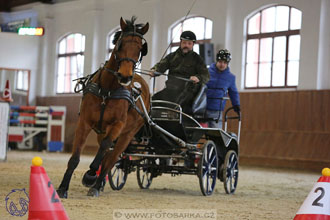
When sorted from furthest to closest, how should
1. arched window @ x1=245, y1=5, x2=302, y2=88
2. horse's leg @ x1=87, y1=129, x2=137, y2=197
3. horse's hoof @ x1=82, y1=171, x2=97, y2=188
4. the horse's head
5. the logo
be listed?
1. arched window @ x1=245, y1=5, x2=302, y2=88
2. horse's leg @ x1=87, y1=129, x2=137, y2=197
3. horse's hoof @ x1=82, y1=171, x2=97, y2=188
4. the horse's head
5. the logo

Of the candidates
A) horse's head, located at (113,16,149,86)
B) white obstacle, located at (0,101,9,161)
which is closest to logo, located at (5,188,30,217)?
horse's head, located at (113,16,149,86)

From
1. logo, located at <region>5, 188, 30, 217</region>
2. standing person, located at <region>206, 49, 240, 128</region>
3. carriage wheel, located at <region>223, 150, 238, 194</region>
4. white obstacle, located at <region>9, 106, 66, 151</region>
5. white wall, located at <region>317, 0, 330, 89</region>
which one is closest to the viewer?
logo, located at <region>5, 188, 30, 217</region>

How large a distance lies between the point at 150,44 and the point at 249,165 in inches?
215

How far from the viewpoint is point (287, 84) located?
15406 millimetres

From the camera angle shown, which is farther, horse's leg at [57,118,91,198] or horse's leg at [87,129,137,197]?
horse's leg at [87,129,137,197]

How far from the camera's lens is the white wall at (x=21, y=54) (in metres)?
22.8

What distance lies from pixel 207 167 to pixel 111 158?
1.46 meters

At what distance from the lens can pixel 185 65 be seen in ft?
25.5

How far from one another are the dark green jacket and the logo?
9.03ft

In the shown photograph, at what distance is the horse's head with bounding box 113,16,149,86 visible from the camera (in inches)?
227

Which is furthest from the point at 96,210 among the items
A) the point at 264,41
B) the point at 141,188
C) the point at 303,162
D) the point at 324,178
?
the point at 264,41

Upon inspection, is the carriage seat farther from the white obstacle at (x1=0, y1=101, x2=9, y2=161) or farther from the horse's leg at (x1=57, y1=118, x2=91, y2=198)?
the white obstacle at (x1=0, y1=101, x2=9, y2=161)

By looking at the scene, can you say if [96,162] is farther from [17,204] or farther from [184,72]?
[184,72]

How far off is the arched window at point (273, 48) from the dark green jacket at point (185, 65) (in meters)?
7.98
